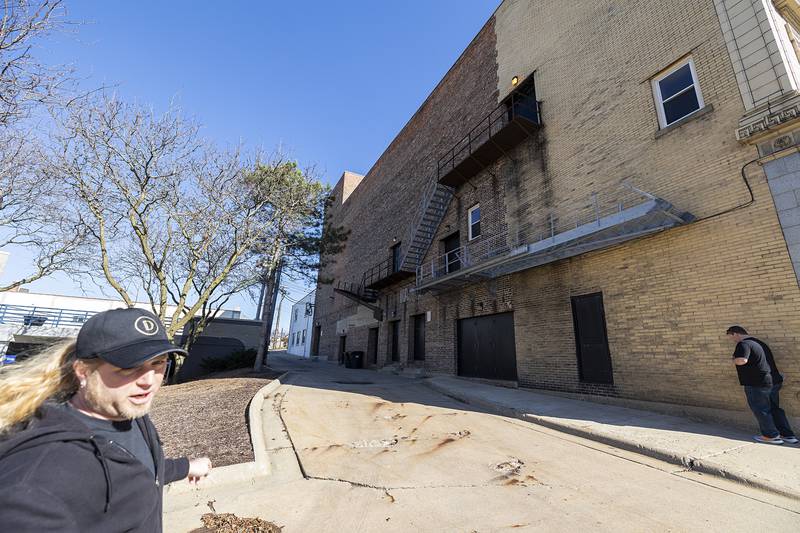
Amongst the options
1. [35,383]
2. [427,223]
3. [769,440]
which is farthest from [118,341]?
[427,223]

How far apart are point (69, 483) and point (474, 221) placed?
1506 centimetres

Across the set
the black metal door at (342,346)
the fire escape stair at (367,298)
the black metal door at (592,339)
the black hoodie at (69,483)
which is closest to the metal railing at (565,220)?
the black metal door at (592,339)

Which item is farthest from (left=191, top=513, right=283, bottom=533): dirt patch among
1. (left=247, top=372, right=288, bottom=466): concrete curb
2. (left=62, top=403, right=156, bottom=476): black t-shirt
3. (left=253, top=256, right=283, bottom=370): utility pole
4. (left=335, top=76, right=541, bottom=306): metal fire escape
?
(left=253, top=256, right=283, bottom=370): utility pole

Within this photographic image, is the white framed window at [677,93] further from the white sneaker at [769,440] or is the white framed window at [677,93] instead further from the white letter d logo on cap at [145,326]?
the white letter d logo on cap at [145,326]

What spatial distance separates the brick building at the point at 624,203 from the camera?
6.73m

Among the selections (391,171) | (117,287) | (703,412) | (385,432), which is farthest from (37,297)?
(703,412)

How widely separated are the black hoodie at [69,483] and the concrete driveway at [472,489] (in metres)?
2.25

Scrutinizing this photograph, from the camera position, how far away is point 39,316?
23656 millimetres

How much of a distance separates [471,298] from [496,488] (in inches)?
408

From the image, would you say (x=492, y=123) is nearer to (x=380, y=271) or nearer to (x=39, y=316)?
(x=380, y=271)

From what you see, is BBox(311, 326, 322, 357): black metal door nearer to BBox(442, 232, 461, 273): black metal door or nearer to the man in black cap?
BBox(442, 232, 461, 273): black metal door

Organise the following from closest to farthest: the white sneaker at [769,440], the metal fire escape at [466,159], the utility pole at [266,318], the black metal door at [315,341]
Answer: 1. the white sneaker at [769,440]
2. the metal fire escape at [466,159]
3. the utility pole at [266,318]
4. the black metal door at [315,341]

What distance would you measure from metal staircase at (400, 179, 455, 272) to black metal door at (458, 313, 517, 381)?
444cm

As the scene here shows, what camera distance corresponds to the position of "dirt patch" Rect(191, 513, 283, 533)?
3.02 metres
